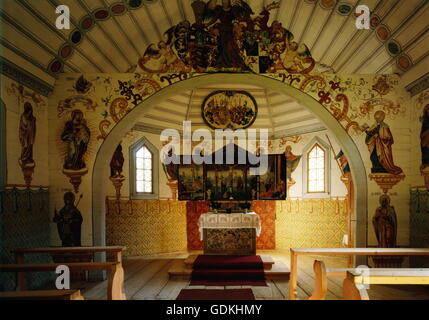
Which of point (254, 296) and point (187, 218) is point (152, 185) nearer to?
point (187, 218)

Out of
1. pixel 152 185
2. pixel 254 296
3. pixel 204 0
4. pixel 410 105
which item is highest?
pixel 204 0

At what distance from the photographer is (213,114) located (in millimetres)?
11906

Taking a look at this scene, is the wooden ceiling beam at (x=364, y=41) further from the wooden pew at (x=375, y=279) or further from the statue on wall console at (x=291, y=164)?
the wooden pew at (x=375, y=279)

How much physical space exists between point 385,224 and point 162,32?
7.22m

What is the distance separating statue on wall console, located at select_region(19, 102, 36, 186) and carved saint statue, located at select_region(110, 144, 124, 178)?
358 centimetres

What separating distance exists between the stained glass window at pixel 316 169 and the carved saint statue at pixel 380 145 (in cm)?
392

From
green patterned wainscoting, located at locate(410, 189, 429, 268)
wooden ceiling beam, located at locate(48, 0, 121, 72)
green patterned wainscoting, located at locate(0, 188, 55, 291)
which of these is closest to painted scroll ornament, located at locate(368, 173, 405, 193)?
green patterned wainscoting, located at locate(410, 189, 429, 268)

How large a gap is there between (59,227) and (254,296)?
4886 millimetres

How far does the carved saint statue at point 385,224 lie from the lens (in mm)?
7094

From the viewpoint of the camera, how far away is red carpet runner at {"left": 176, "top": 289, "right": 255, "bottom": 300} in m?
6.02

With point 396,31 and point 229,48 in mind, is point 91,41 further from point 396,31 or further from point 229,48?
point 396,31

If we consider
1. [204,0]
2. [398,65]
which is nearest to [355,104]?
[398,65]

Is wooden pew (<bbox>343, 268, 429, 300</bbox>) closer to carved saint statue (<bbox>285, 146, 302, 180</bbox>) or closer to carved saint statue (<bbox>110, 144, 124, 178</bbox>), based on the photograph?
carved saint statue (<bbox>285, 146, 302, 180</bbox>)

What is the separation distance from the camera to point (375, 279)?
140 inches
